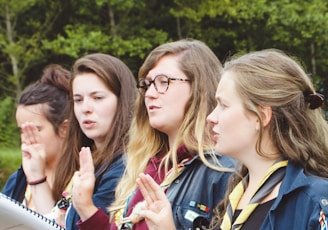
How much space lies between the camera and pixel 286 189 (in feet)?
6.88

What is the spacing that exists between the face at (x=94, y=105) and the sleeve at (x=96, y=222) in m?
0.48

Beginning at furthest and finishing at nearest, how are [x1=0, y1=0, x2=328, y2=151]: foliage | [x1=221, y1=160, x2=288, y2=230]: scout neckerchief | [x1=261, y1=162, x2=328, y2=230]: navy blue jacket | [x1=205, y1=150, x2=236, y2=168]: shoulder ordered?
[x1=0, y1=0, x2=328, y2=151]: foliage
[x1=205, y1=150, x2=236, y2=168]: shoulder
[x1=221, y1=160, x2=288, y2=230]: scout neckerchief
[x1=261, y1=162, x2=328, y2=230]: navy blue jacket

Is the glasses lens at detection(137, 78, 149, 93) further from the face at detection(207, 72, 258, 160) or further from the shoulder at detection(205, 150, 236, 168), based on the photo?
the face at detection(207, 72, 258, 160)

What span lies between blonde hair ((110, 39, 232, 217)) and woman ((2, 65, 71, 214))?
0.79 meters

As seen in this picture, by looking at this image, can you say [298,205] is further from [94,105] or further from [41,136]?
[41,136]

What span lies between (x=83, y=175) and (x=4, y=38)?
36.1 feet

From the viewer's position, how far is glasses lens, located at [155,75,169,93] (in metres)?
2.80

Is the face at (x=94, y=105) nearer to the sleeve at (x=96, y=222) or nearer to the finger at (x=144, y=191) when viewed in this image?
the sleeve at (x=96, y=222)

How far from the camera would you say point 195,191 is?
8.45ft

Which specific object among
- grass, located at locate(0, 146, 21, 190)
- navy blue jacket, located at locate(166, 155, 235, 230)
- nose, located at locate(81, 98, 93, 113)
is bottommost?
grass, located at locate(0, 146, 21, 190)

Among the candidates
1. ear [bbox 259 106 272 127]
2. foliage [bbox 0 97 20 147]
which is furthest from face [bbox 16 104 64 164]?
foliage [bbox 0 97 20 147]

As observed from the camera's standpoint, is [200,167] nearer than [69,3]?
Yes

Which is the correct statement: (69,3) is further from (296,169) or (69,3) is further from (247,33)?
(296,169)

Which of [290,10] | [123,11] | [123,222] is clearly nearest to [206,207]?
[123,222]
